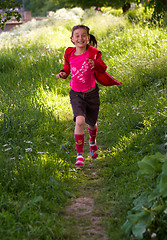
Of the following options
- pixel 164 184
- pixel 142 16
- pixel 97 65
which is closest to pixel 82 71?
pixel 97 65

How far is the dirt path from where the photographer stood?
3168 millimetres

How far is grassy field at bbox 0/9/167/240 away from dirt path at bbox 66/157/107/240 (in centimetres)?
7

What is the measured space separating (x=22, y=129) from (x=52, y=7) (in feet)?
188

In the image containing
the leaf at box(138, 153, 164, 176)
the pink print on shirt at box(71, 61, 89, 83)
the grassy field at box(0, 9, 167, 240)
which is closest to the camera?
the leaf at box(138, 153, 164, 176)

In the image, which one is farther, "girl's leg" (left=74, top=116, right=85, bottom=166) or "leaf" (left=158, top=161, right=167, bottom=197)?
"girl's leg" (left=74, top=116, right=85, bottom=166)

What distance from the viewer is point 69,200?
12.7ft

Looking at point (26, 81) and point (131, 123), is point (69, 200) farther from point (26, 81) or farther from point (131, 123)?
point (26, 81)

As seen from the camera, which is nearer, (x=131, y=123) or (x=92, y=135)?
(x=92, y=135)

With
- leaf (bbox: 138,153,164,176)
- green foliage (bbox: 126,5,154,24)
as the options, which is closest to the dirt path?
leaf (bbox: 138,153,164,176)

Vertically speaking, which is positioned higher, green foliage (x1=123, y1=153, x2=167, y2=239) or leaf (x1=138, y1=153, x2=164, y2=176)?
leaf (x1=138, y1=153, x2=164, y2=176)

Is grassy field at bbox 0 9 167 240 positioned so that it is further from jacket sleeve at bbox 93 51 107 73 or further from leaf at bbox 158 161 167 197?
jacket sleeve at bbox 93 51 107 73

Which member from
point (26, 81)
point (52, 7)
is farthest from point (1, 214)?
point (52, 7)

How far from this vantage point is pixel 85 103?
4.93 metres

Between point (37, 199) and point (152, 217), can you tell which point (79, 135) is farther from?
point (152, 217)
